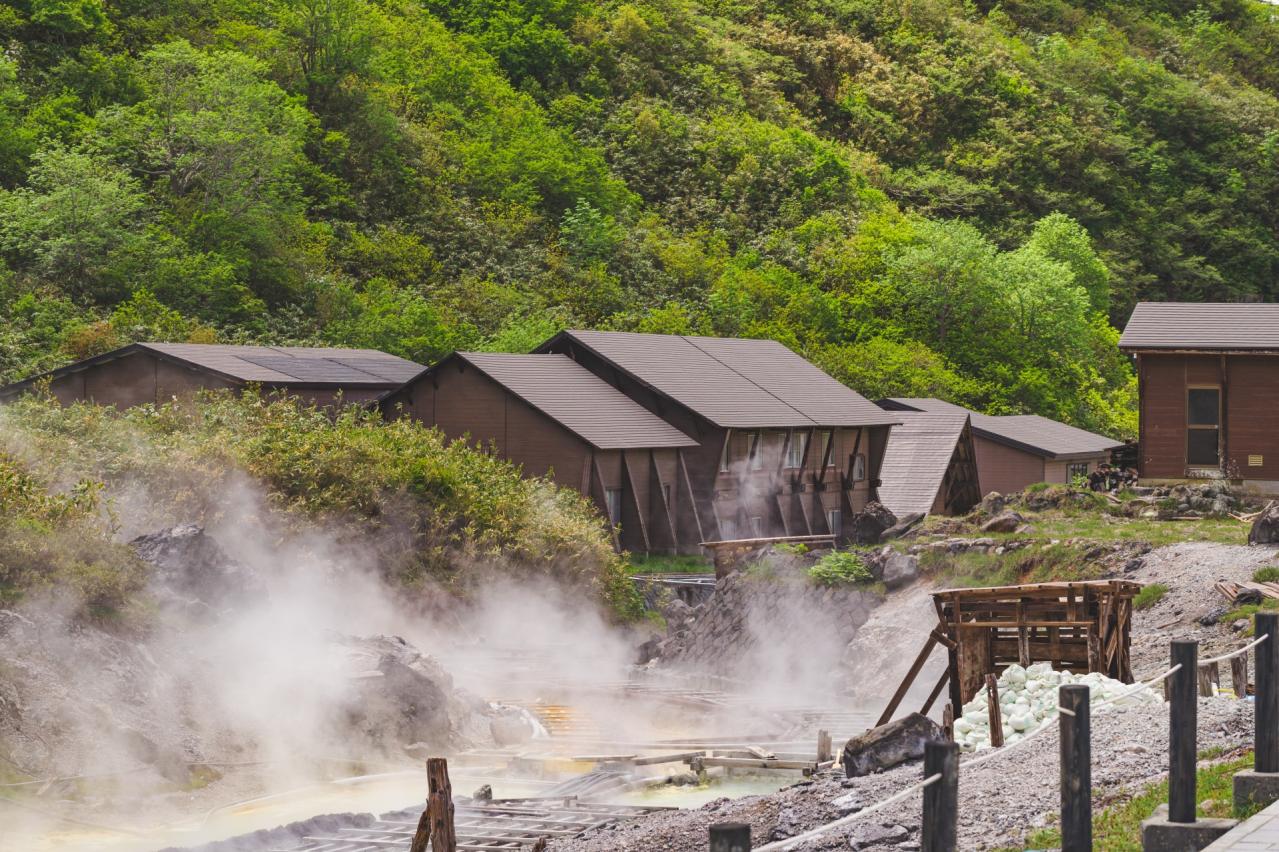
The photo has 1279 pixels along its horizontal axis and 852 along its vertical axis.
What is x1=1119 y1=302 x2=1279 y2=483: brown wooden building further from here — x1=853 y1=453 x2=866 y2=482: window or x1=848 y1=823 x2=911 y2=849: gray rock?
x1=848 y1=823 x2=911 y2=849: gray rock

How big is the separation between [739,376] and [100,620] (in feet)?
Result: 99.1

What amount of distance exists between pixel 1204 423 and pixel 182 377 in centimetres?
2791

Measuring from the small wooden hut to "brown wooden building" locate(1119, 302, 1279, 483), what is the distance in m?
15.3

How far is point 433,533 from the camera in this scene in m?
40.5

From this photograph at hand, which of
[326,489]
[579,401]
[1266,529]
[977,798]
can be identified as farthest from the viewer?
[579,401]

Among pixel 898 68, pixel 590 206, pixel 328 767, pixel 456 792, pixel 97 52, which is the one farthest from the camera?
pixel 898 68

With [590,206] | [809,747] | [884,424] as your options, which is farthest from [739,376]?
[590,206]

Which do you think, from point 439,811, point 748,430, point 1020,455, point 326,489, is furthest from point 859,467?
point 439,811

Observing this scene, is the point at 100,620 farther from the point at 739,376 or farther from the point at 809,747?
the point at 739,376

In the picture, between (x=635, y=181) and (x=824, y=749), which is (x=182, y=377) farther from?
(x=635, y=181)

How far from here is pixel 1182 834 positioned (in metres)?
11.1

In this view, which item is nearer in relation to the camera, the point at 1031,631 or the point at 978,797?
the point at 978,797

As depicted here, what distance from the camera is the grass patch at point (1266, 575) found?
29906mm

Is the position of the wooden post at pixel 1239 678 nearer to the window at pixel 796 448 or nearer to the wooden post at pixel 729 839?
the wooden post at pixel 729 839
